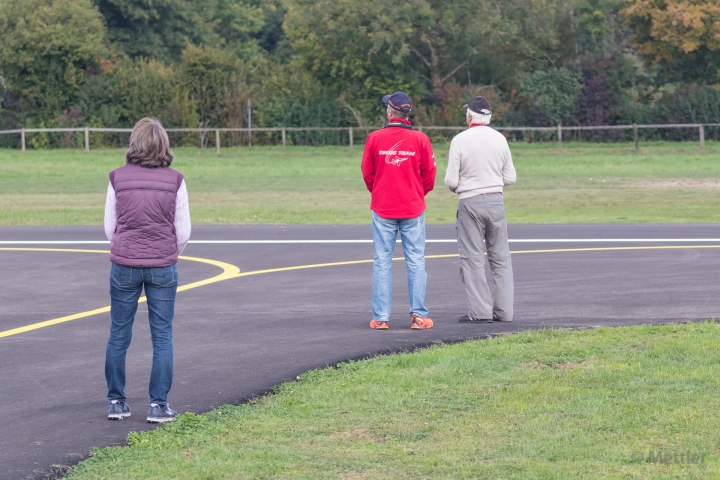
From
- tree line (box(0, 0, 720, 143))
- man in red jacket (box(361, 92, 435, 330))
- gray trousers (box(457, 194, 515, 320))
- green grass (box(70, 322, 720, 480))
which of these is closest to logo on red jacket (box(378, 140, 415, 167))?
man in red jacket (box(361, 92, 435, 330))

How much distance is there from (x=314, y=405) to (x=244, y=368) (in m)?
1.35

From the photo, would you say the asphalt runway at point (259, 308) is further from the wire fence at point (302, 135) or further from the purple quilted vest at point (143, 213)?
the wire fence at point (302, 135)

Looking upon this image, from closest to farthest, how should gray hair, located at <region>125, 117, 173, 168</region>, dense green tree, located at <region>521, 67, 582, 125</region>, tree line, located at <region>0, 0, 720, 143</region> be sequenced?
gray hair, located at <region>125, 117, 173, 168</region> → tree line, located at <region>0, 0, 720, 143</region> → dense green tree, located at <region>521, 67, 582, 125</region>

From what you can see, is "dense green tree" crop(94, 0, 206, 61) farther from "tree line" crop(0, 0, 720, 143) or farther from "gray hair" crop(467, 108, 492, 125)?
"gray hair" crop(467, 108, 492, 125)

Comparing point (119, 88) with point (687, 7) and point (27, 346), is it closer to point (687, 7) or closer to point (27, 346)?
point (687, 7)

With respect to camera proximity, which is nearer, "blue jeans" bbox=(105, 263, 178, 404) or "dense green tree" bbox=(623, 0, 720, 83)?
"blue jeans" bbox=(105, 263, 178, 404)

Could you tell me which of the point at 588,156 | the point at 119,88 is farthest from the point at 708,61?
the point at 119,88

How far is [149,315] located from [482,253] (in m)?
3.87

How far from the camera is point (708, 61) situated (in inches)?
2045

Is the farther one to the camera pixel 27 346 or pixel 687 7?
pixel 687 7

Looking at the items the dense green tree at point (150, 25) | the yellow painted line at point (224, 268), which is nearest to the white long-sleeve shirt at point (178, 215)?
the yellow painted line at point (224, 268)

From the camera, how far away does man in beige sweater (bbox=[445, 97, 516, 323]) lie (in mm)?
9352

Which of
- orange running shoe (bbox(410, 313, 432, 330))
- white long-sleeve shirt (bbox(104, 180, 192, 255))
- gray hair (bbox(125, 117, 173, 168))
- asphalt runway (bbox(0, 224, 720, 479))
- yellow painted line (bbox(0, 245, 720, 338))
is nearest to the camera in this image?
gray hair (bbox(125, 117, 173, 168))

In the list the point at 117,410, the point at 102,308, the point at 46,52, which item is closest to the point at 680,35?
the point at 46,52
